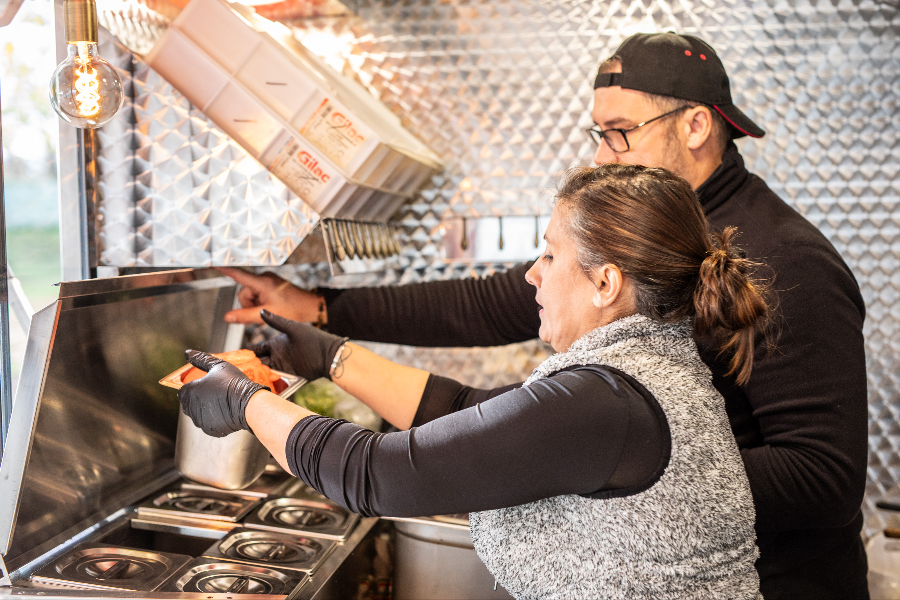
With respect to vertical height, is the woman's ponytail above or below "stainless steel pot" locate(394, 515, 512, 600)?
above

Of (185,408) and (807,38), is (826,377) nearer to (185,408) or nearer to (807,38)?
(185,408)

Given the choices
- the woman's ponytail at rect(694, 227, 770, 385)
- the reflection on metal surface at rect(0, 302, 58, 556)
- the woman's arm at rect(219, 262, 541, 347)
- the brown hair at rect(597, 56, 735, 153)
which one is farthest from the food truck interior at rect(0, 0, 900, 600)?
the woman's ponytail at rect(694, 227, 770, 385)

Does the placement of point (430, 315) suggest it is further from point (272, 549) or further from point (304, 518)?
point (272, 549)

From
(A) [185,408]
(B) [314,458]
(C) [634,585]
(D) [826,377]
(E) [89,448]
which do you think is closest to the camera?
(C) [634,585]

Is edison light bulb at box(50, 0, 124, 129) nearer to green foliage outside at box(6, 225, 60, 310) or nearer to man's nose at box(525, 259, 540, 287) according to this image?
green foliage outside at box(6, 225, 60, 310)

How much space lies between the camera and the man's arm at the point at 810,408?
53.4 inches

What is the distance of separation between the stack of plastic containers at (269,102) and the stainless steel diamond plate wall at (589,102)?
672mm

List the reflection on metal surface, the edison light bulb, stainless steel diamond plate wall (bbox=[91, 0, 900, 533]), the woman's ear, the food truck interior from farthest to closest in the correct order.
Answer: stainless steel diamond plate wall (bbox=[91, 0, 900, 533]) < the food truck interior < the reflection on metal surface < the edison light bulb < the woman's ear

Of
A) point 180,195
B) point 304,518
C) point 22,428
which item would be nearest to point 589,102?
point 180,195

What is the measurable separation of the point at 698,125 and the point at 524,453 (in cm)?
101

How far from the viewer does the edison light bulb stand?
4.25ft

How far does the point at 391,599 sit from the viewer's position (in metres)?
2.04

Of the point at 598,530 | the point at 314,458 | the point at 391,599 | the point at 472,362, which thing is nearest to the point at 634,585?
the point at 598,530

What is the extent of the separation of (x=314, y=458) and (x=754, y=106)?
1.92 m
